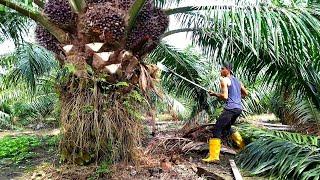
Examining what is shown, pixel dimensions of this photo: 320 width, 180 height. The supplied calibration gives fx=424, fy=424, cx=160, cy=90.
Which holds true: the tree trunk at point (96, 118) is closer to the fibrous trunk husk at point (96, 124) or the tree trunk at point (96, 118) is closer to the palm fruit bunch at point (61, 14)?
the fibrous trunk husk at point (96, 124)

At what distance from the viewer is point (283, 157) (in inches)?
197

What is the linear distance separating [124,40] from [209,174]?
6.87 feet

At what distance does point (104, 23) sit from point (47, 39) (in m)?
1.23

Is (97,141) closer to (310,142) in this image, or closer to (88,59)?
(88,59)

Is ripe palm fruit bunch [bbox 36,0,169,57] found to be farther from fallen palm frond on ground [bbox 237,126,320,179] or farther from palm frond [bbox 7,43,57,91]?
palm frond [bbox 7,43,57,91]

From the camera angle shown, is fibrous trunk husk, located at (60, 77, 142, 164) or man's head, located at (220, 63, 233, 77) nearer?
fibrous trunk husk, located at (60, 77, 142, 164)

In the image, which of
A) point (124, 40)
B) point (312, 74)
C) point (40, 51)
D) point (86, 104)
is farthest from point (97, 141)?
point (40, 51)

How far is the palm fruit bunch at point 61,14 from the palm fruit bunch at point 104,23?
33 cm

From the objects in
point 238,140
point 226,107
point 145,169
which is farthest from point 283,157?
point 238,140

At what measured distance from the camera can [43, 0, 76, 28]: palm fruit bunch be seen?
Answer: 579 centimetres

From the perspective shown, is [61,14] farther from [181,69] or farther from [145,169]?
[181,69]

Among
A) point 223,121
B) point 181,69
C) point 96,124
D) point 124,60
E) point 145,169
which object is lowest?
point 145,169

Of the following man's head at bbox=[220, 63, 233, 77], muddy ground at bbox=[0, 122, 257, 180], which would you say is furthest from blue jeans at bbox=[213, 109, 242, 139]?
man's head at bbox=[220, 63, 233, 77]

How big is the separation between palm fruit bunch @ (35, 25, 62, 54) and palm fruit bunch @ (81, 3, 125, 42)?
29.9 inches
